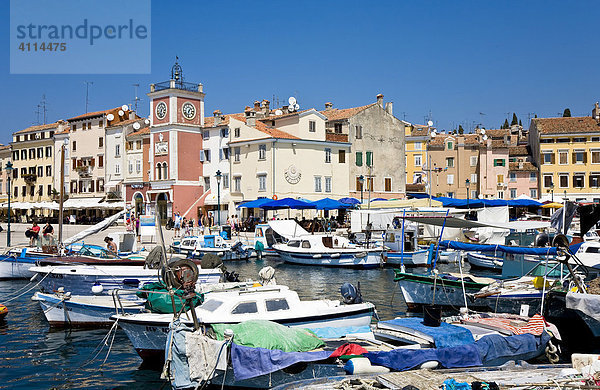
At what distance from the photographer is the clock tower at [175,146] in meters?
63.0

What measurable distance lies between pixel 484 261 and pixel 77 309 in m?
24.2

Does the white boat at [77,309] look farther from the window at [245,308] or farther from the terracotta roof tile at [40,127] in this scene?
the terracotta roof tile at [40,127]

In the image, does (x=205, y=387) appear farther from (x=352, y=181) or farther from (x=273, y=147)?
(x=352, y=181)

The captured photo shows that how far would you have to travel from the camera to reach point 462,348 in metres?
13.1

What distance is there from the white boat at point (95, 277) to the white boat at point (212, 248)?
1629cm

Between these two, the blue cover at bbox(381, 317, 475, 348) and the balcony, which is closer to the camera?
the blue cover at bbox(381, 317, 475, 348)

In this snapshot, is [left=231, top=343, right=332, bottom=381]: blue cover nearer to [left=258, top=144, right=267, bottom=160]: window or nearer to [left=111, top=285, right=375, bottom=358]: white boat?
Result: [left=111, top=285, right=375, bottom=358]: white boat

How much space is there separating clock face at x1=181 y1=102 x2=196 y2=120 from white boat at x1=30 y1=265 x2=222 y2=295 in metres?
41.9

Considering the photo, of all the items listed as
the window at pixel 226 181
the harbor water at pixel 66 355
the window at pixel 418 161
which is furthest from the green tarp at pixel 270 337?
the window at pixel 418 161

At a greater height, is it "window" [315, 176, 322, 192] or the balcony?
the balcony

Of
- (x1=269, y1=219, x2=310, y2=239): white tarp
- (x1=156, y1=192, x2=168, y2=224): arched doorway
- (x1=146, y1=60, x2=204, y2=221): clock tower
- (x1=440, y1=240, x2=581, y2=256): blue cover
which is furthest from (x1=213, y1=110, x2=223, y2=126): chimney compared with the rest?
(x1=440, y1=240, x2=581, y2=256): blue cover

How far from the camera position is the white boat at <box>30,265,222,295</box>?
2233 centimetres

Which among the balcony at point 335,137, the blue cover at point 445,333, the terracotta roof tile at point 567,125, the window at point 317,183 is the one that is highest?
the terracotta roof tile at point 567,125

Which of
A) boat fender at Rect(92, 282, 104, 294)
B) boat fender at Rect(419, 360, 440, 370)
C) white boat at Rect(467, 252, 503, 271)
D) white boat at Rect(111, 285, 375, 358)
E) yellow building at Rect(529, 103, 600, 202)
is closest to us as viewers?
boat fender at Rect(419, 360, 440, 370)
